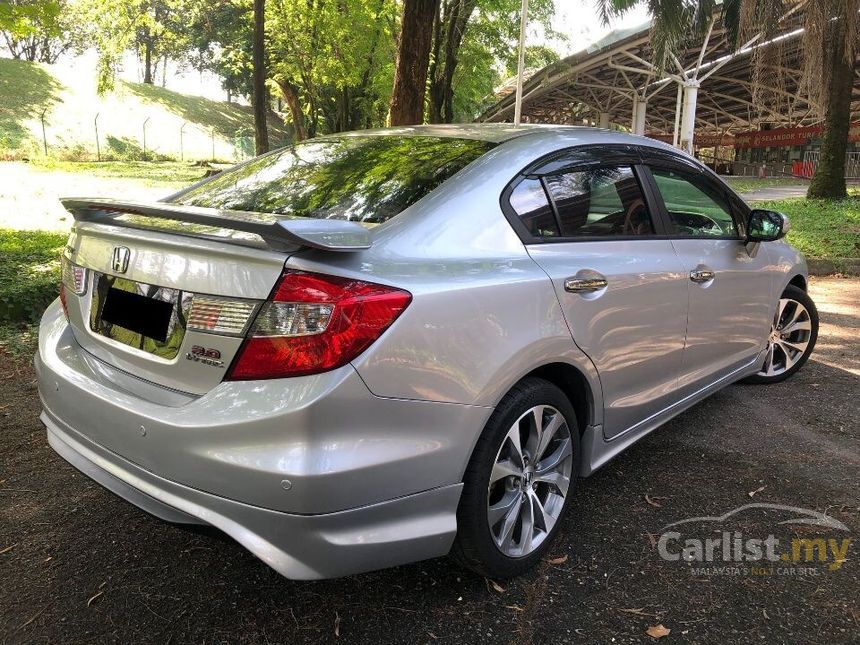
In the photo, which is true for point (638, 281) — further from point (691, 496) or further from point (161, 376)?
point (161, 376)

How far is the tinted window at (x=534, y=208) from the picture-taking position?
2.57 meters

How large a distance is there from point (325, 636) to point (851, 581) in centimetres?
193

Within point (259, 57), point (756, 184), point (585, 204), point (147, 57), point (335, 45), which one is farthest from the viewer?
point (147, 57)

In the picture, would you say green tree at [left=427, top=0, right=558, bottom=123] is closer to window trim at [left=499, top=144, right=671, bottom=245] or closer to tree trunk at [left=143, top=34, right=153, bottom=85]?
window trim at [left=499, top=144, right=671, bottom=245]

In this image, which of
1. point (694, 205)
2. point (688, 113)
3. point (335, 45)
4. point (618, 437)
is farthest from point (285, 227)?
point (688, 113)

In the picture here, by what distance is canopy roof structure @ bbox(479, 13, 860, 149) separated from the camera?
2966 centimetres

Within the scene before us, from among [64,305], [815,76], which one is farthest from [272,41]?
[64,305]

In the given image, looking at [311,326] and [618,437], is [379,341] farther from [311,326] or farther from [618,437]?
[618,437]

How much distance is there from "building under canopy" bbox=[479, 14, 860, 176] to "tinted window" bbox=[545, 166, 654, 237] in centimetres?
2680

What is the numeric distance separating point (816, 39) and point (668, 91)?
41015mm

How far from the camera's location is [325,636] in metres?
2.25

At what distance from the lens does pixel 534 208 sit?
2643 mm

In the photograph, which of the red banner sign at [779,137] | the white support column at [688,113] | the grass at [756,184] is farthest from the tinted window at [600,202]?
the red banner sign at [779,137]

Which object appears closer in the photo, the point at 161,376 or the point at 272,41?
the point at 161,376
